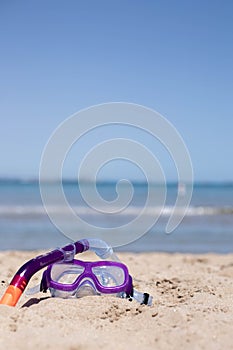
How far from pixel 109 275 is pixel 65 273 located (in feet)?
1.01

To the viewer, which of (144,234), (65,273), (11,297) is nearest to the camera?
(11,297)

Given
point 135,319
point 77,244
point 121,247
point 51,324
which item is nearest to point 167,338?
point 135,319

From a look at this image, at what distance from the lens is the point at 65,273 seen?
318 centimetres

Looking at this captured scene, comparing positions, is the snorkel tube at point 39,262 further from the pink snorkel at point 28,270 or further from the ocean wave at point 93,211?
the ocean wave at point 93,211

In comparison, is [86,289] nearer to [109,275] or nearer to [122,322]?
[109,275]

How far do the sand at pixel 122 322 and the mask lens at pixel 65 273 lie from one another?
15 cm

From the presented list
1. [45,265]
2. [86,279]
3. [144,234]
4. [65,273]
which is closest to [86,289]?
[86,279]

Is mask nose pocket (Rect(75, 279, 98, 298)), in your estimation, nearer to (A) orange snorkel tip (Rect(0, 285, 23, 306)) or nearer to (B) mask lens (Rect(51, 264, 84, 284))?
(B) mask lens (Rect(51, 264, 84, 284))

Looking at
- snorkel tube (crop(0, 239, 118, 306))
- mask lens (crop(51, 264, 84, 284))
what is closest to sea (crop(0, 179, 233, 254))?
snorkel tube (crop(0, 239, 118, 306))

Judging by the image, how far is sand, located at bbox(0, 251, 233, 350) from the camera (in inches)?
90.9

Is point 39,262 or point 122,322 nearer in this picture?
point 122,322

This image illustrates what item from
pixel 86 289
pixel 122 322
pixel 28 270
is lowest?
pixel 122 322

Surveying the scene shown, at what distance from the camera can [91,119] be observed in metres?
4.70

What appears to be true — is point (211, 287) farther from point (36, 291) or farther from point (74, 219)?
point (74, 219)
